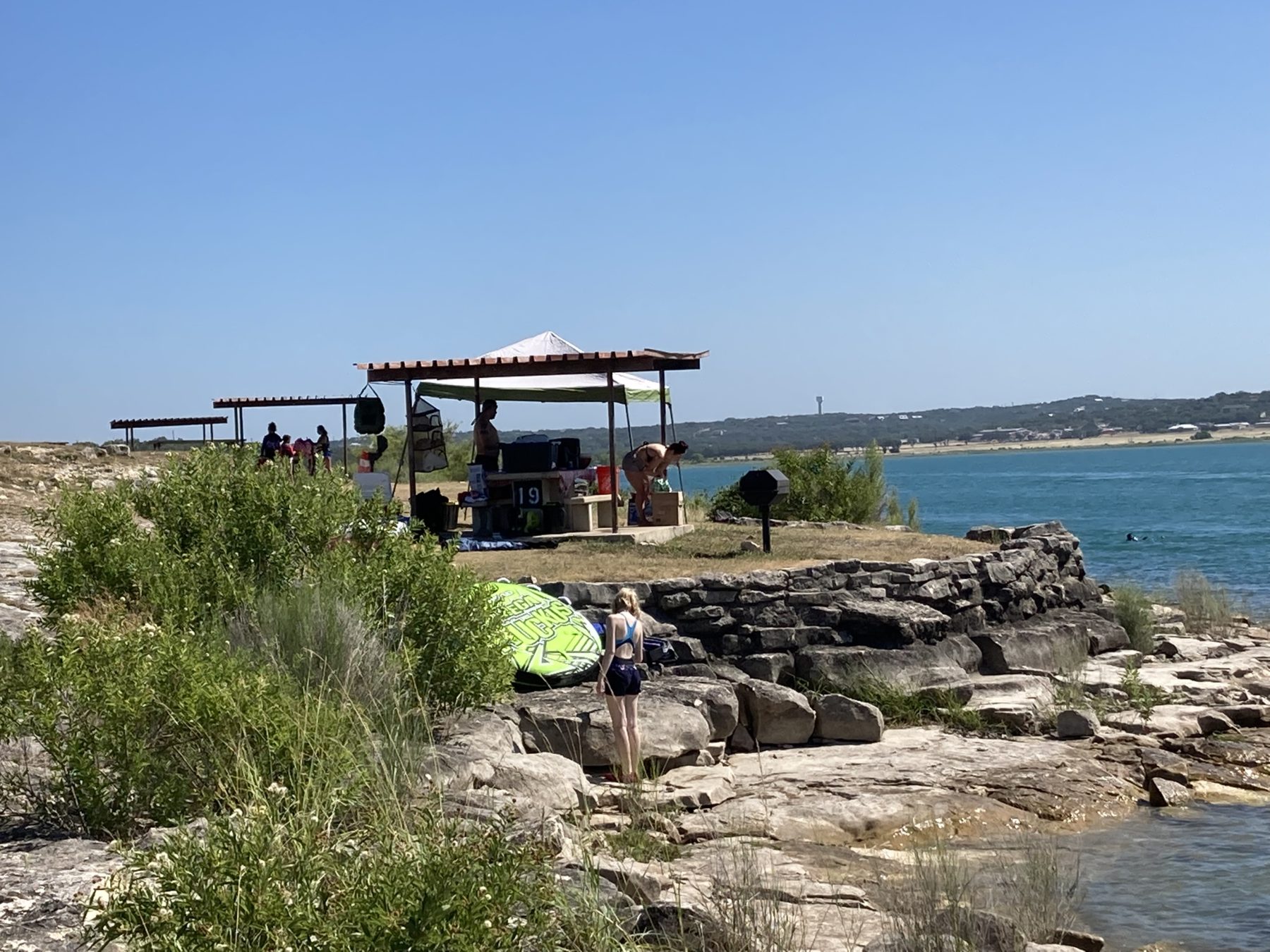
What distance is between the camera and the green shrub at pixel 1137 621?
16783 millimetres

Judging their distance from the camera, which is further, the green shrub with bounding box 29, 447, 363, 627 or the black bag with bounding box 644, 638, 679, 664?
the black bag with bounding box 644, 638, 679, 664

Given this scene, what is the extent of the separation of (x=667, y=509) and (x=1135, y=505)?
49370 mm

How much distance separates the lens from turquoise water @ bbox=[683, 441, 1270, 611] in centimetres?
3378

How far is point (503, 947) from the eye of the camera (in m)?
4.49

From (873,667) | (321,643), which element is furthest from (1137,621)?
(321,643)

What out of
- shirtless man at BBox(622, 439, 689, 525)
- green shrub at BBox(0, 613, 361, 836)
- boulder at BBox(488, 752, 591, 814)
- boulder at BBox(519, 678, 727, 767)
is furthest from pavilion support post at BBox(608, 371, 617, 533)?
green shrub at BBox(0, 613, 361, 836)

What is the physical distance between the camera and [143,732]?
6.41 metres

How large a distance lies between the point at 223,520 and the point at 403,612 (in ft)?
5.17

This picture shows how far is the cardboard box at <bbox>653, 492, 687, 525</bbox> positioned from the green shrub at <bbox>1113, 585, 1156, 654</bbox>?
210 inches

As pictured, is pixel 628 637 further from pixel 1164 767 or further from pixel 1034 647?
pixel 1034 647

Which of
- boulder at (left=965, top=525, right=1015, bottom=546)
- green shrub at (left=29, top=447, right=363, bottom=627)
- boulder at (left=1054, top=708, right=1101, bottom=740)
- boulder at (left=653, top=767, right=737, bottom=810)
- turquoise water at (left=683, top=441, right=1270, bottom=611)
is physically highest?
green shrub at (left=29, top=447, right=363, bottom=627)

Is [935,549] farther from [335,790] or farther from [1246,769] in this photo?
[335,790]

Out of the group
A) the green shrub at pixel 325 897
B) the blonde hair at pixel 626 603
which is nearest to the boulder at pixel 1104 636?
the blonde hair at pixel 626 603

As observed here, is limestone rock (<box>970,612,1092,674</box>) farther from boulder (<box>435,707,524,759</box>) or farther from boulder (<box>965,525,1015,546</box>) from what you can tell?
boulder (<box>435,707,524,759</box>)
